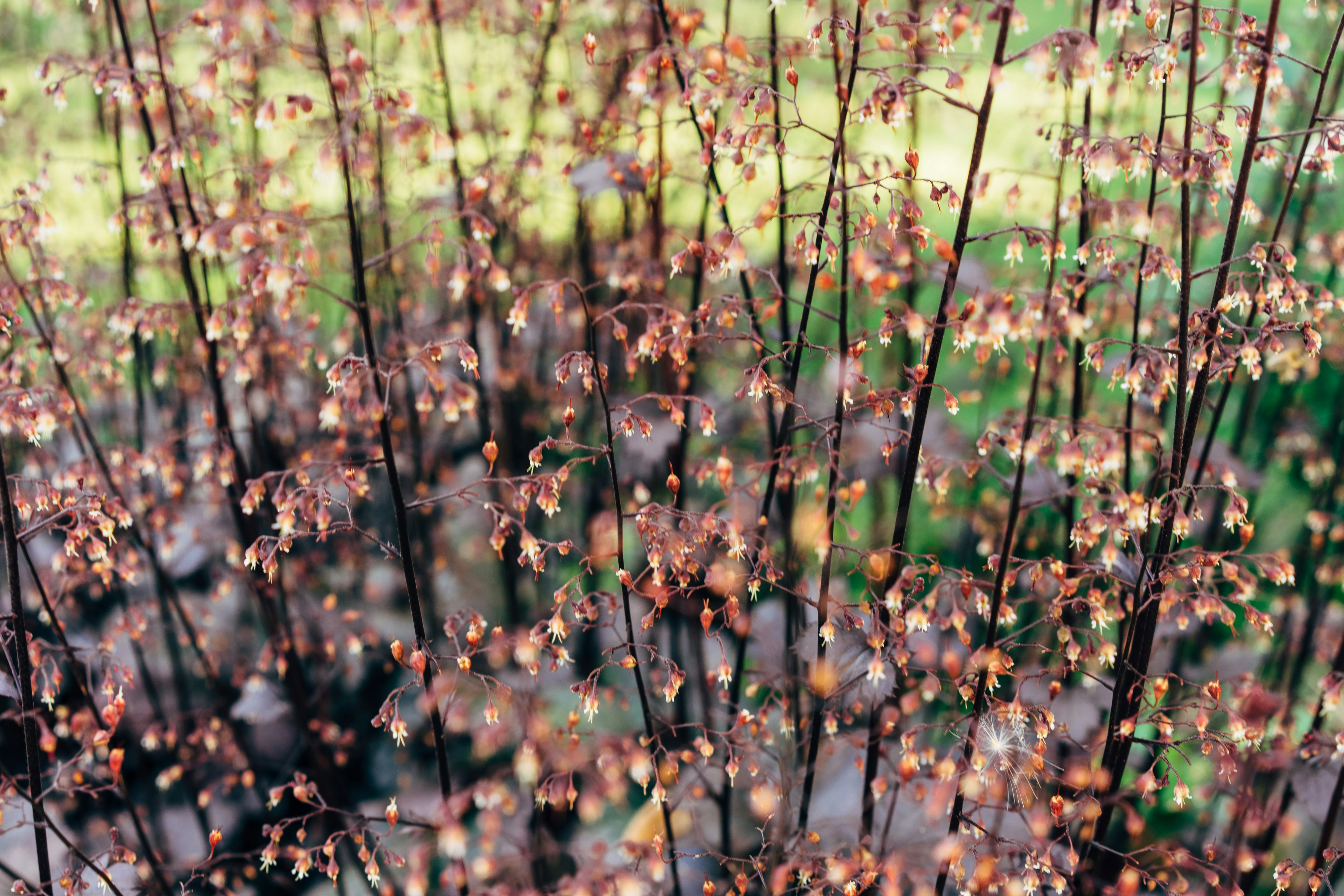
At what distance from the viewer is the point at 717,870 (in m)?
3.15

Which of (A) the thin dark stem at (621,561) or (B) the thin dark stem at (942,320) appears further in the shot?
(A) the thin dark stem at (621,561)

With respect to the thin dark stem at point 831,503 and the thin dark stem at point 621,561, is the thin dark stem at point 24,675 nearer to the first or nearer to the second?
the thin dark stem at point 621,561

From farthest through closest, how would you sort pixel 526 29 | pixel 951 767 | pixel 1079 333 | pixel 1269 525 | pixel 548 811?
pixel 1269 525, pixel 526 29, pixel 548 811, pixel 951 767, pixel 1079 333

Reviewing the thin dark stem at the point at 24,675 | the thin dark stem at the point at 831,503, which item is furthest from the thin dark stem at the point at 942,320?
the thin dark stem at the point at 24,675

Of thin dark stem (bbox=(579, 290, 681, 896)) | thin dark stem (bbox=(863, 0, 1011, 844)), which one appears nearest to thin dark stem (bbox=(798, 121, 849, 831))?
thin dark stem (bbox=(863, 0, 1011, 844))

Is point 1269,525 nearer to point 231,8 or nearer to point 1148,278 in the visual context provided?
point 1148,278

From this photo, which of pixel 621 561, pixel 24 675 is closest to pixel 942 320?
pixel 621 561

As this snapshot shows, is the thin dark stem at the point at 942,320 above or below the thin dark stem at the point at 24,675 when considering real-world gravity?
above

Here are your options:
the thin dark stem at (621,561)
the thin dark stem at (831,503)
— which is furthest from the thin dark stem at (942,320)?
the thin dark stem at (621,561)

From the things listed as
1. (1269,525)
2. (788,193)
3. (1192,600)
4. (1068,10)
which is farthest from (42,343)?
(1068,10)

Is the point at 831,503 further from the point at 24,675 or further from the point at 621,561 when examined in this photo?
the point at 24,675

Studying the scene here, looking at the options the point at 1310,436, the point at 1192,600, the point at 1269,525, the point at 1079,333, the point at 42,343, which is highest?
the point at 1079,333

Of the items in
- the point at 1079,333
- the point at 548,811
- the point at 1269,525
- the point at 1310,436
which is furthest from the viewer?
the point at 1269,525

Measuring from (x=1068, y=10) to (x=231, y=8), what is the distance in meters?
8.63
